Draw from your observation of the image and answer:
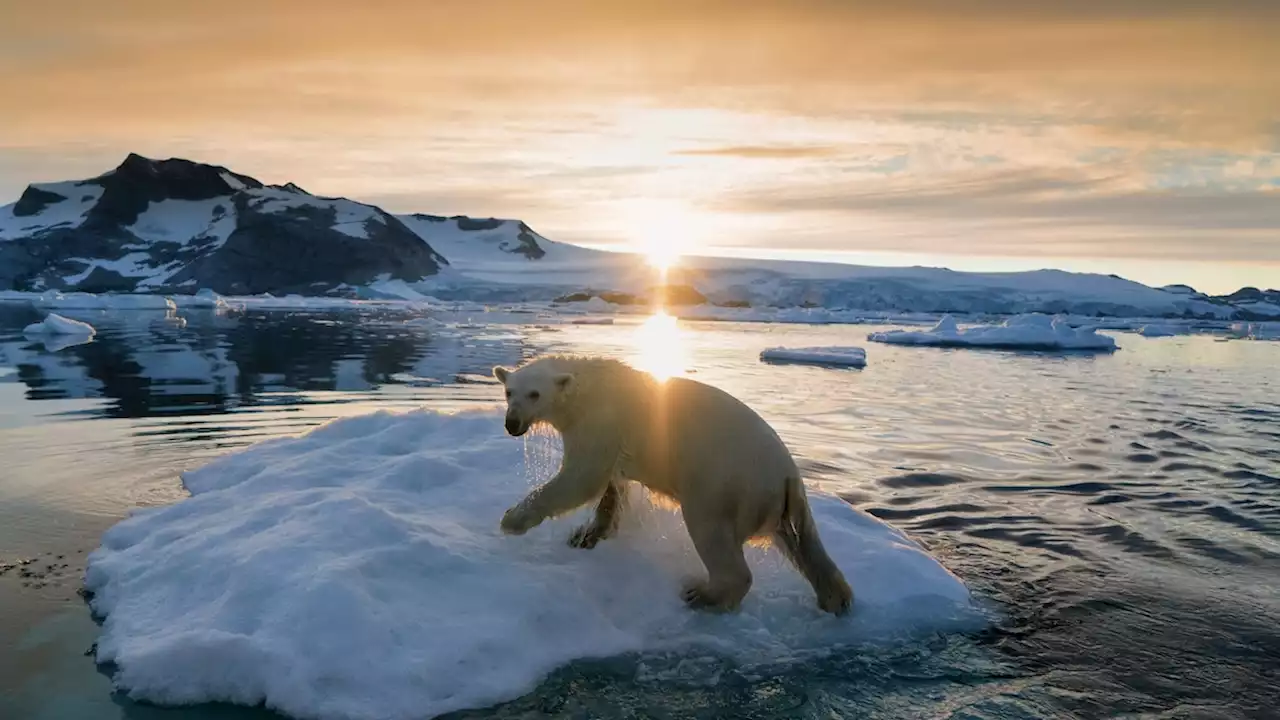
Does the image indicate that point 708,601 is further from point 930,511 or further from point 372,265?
point 372,265

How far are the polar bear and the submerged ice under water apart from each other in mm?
546

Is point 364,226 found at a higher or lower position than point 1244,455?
higher

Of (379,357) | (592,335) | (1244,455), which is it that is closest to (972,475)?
(1244,455)

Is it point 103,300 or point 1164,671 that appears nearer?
point 1164,671

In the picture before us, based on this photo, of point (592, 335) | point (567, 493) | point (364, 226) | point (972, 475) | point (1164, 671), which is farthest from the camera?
point (364, 226)

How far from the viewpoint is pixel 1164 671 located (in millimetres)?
4648

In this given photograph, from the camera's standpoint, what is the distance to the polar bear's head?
5.44 metres

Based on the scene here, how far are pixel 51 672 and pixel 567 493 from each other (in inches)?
115

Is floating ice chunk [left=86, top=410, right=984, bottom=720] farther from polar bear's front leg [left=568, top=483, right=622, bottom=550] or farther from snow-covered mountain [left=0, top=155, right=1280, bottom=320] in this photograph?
snow-covered mountain [left=0, top=155, right=1280, bottom=320]

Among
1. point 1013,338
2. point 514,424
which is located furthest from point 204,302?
point 514,424

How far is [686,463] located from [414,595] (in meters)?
1.83

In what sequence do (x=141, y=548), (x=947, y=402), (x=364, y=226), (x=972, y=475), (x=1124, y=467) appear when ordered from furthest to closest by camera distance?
1. (x=364, y=226)
2. (x=947, y=402)
3. (x=1124, y=467)
4. (x=972, y=475)
5. (x=141, y=548)

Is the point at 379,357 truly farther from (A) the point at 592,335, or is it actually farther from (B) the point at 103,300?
(B) the point at 103,300

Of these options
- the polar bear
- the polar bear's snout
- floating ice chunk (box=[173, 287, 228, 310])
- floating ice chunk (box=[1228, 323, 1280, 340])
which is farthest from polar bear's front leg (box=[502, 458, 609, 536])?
floating ice chunk (box=[173, 287, 228, 310])
